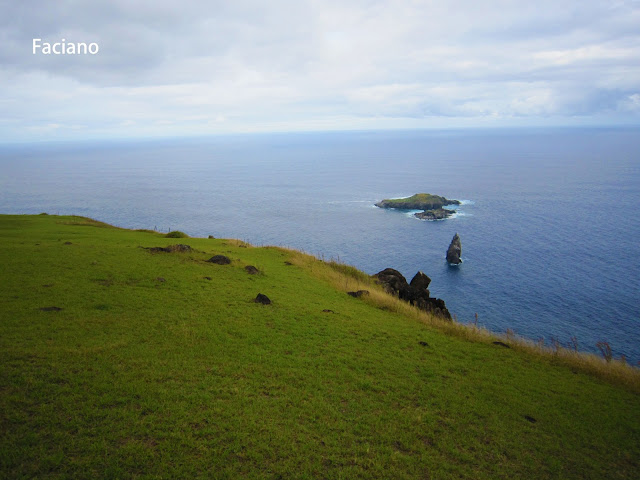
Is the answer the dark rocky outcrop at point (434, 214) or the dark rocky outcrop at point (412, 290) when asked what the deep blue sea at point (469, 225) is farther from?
the dark rocky outcrop at point (412, 290)

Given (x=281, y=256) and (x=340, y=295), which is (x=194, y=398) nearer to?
(x=340, y=295)

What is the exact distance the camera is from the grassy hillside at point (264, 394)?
921 cm

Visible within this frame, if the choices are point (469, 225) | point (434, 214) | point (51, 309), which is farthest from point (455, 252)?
point (51, 309)

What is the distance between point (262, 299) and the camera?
2045 cm

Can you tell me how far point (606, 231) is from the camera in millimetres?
95062

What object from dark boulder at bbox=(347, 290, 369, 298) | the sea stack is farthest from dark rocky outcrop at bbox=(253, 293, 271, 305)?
the sea stack

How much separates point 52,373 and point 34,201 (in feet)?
516

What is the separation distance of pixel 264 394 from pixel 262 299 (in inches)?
341

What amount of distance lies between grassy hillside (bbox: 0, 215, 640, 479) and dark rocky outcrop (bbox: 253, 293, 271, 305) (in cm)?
64

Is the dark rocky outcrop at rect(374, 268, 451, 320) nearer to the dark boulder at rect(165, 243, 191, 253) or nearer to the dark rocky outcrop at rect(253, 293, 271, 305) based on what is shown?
the dark rocky outcrop at rect(253, 293, 271, 305)

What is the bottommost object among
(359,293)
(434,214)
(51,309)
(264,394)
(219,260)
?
(264,394)

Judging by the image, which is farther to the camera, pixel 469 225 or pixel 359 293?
pixel 469 225

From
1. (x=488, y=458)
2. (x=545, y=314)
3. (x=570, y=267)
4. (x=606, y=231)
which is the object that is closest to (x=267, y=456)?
(x=488, y=458)

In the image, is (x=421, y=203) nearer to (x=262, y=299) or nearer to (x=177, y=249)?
(x=177, y=249)
